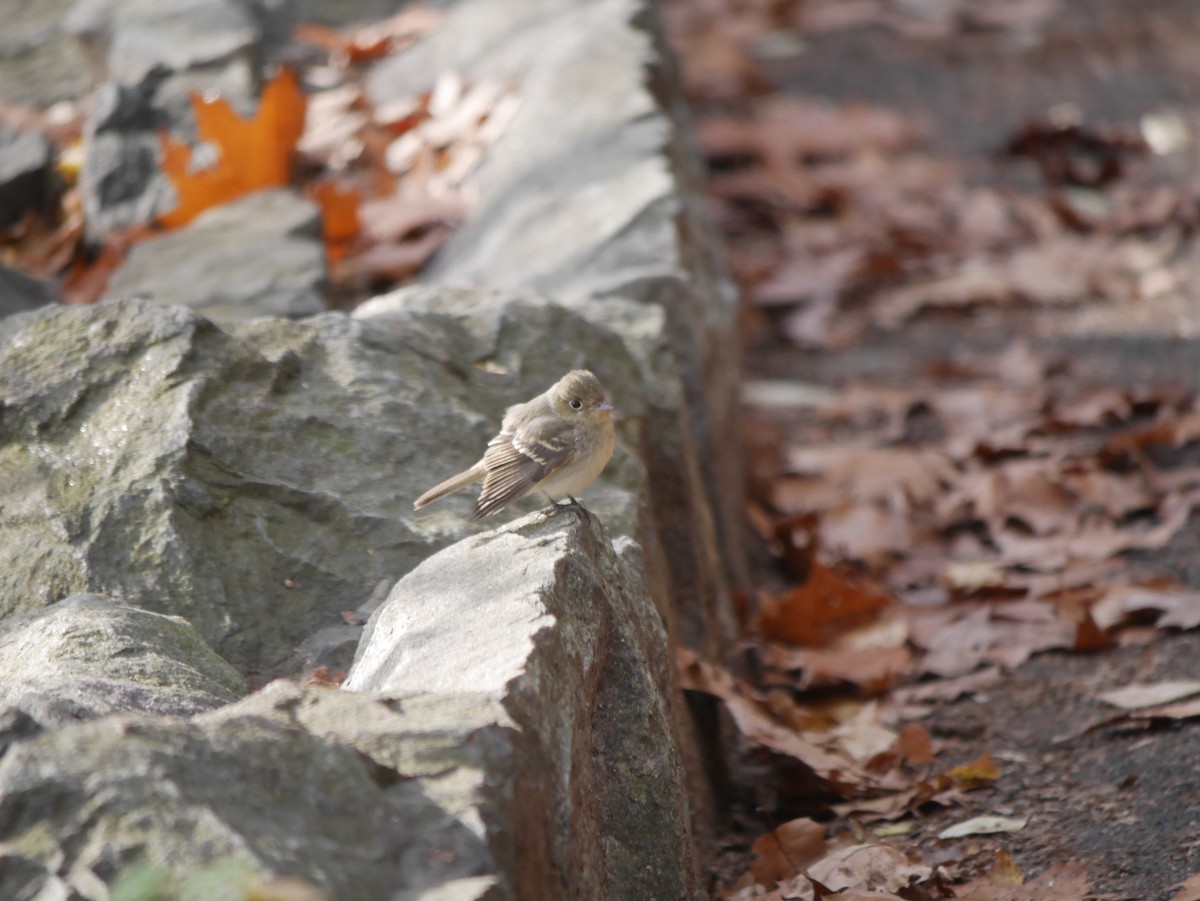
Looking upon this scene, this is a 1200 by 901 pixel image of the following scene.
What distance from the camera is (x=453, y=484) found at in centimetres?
325

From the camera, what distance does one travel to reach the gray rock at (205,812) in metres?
1.77

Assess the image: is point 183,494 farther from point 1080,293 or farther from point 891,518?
point 1080,293

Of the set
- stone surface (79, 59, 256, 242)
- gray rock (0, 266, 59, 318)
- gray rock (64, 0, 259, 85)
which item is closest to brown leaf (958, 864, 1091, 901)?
gray rock (0, 266, 59, 318)

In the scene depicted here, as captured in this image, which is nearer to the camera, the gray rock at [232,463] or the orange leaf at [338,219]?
the gray rock at [232,463]

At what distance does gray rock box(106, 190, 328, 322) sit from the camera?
4.89m

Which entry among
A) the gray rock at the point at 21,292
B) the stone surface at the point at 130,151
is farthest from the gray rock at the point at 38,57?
the gray rock at the point at 21,292

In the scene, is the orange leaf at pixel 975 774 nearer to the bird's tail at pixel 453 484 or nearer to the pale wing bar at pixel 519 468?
the pale wing bar at pixel 519 468

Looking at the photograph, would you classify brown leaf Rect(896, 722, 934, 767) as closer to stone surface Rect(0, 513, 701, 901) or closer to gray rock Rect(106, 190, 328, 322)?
stone surface Rect(0, 513, 701, 901)

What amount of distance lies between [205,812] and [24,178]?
5553 millimetres

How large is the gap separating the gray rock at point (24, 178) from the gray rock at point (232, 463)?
A: 3338mm

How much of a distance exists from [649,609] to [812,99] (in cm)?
692

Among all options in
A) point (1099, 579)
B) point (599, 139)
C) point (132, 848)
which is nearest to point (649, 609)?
point (132, 848)

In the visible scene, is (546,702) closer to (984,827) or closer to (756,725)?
(756,725)

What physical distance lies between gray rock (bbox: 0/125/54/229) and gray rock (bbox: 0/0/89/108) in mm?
1155
